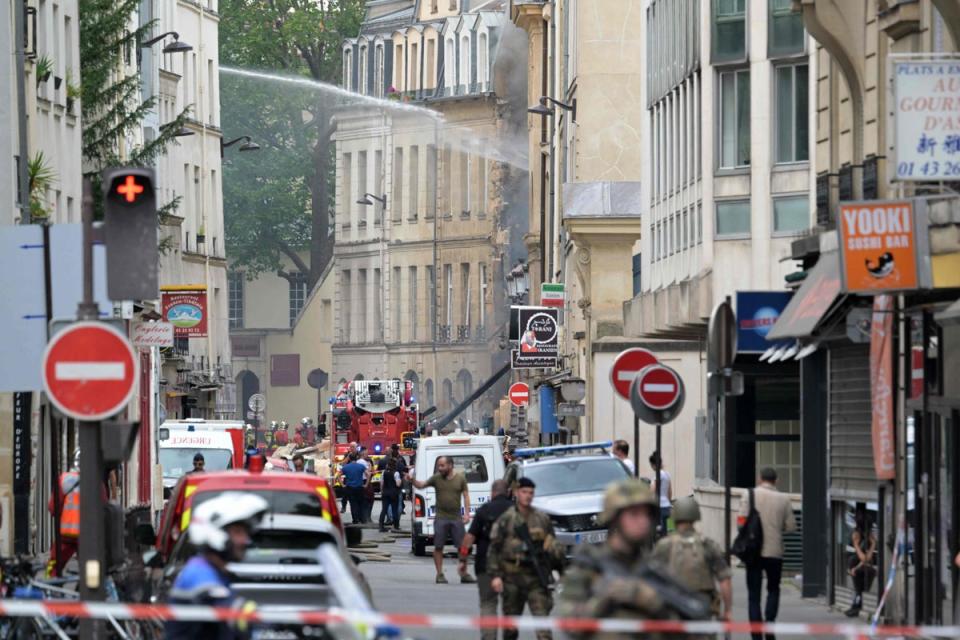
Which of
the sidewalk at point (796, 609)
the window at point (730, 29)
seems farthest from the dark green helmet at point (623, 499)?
the window at point (730, 29)

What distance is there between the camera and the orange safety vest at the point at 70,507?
73.7ft

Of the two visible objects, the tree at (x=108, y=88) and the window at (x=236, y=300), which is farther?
the window at (x=236, y=300)

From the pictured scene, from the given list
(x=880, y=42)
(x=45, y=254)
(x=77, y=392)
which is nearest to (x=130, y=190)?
(x=77, y=392)

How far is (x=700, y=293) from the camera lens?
3675cm

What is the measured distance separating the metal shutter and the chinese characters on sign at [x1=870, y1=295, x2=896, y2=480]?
2.21m

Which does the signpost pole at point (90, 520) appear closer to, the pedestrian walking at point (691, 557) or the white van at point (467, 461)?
the pedestrian walking at point (691, 557)

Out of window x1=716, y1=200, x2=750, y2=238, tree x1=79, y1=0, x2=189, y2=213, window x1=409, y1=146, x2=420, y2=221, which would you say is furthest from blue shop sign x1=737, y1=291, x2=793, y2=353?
window x1=409, y1=146, x2=420, y2=221

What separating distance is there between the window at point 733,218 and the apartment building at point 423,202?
67488 mm

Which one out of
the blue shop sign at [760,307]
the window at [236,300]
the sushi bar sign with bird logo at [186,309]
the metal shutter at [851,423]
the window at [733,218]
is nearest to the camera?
the metal shutter at [851,423]

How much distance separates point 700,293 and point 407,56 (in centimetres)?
8017

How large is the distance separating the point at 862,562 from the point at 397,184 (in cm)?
9364

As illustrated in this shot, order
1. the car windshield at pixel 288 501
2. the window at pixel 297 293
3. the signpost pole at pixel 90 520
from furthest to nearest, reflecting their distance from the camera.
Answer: the window at pixel 297 293 < the car windshield at pixel 288 501 < the signpost pole at pixel 90 520

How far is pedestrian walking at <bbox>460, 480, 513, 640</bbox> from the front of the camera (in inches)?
783

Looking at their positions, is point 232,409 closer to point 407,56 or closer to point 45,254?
point 407,56
